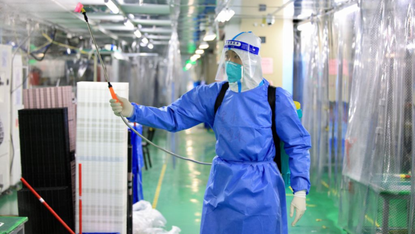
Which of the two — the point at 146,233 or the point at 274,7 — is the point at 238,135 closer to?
the point at 146,233

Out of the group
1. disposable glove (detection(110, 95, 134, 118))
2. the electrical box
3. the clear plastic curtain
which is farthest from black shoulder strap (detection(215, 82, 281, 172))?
the electrical box

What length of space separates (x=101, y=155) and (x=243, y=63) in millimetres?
1509

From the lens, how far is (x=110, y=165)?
3.23 m

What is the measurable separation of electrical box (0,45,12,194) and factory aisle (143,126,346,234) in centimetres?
174

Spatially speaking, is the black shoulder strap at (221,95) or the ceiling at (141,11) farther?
the ceiling at (141,11)

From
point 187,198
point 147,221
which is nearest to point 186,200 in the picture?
point 187,198

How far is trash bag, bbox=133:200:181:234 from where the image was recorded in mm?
3855

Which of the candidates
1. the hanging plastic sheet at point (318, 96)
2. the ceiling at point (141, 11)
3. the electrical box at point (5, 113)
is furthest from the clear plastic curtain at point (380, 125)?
the electrical box at point (5, 113)

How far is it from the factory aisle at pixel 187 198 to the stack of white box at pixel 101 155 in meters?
1.00

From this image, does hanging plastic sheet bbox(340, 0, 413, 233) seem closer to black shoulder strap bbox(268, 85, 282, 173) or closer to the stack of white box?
black shoulder strap bbox(268, 85, 282, 173)

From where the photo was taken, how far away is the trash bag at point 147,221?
12.6 feet

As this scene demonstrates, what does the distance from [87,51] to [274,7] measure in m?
4.32

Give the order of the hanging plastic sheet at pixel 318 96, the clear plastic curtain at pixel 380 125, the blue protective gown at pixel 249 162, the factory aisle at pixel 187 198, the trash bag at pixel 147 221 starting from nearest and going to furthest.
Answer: the blue protective gown at pixel 249 162 < the clear plastic curtain at pixel 380 125 < the trash bag at pixel 147 221 < the factory aisle at pixel 187 198 < the hanging plastic sheet at pixel 318 96

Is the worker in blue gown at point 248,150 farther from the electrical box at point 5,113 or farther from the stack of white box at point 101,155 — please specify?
the electrical box at point 5,113
